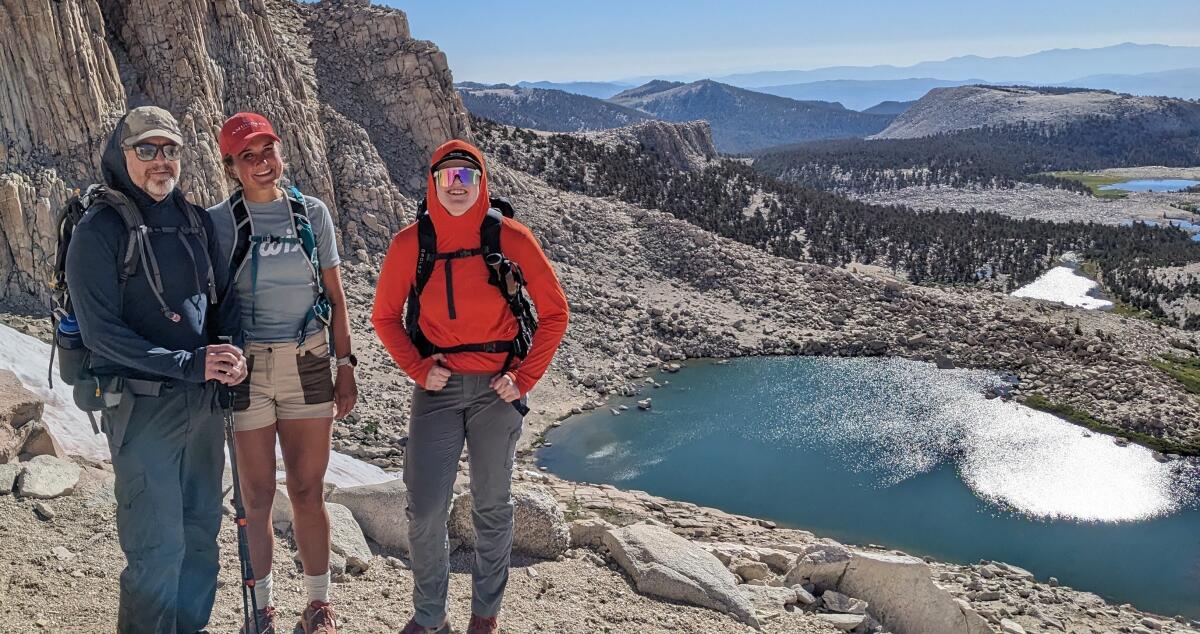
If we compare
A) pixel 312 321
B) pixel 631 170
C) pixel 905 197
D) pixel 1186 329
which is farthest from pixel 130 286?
pixel 905 197

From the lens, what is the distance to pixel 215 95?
20391mm

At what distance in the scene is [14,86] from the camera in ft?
A: 51.6

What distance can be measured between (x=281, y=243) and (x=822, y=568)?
20.7 ft

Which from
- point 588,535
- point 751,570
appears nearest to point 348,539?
point 588,535

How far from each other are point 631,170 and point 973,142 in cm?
12396

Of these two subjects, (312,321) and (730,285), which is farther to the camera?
(730,285)

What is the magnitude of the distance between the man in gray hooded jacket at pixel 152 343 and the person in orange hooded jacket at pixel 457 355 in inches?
39.7

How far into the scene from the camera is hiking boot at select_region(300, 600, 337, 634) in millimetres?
4871

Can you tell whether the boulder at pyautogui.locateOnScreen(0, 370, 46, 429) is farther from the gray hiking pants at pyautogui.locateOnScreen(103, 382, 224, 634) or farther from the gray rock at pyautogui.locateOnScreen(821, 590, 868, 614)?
the gray rock at pyautogui.locateOnScreen(821, 590, 868, 614)

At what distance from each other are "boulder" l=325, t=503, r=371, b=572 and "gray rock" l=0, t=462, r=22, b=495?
2446mm

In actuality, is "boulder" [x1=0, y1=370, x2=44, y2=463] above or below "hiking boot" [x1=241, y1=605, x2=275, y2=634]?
above

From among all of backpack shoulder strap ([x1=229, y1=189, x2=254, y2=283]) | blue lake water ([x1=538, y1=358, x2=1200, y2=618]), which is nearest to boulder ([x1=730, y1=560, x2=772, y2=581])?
backpack shoulder strap ([x1=229, y1=189, x2=254, y2=283])

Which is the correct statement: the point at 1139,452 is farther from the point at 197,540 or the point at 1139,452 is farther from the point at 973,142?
the point at 973,142

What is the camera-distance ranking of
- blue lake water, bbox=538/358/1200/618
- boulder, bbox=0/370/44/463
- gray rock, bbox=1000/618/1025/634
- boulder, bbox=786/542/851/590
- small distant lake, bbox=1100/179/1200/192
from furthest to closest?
small distant lake, bbox=1100/179/1200/192 < blue lake water, bbox=538/358/1200/618 < gray rock, bbox=1000/618/1025/634 < boulder, bbox=786/542/851/590 < boulder, bbox=0/370/44/463
